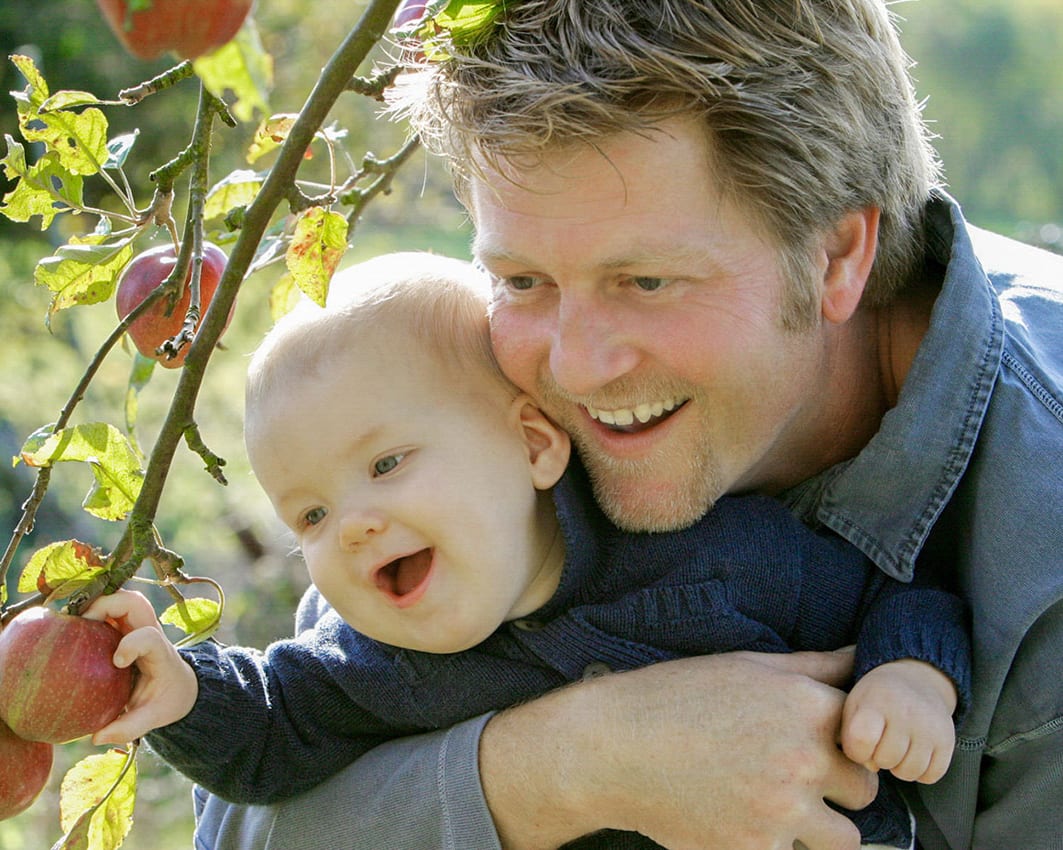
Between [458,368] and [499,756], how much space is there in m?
0.50

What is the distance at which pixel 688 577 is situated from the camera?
1601 millimetres

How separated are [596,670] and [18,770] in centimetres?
70

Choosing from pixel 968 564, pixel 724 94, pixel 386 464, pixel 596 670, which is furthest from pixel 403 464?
pixel 968 564

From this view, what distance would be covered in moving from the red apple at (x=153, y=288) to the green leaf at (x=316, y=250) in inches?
4.5

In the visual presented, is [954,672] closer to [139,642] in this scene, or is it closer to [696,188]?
[696,188]

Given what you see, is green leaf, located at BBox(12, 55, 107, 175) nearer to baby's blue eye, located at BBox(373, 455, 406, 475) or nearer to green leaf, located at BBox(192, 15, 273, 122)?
baby's blue eye, located at BBox(373, 455, 406, 475)

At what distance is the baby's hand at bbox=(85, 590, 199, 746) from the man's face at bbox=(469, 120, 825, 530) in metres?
0.55

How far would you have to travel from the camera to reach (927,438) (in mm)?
1626

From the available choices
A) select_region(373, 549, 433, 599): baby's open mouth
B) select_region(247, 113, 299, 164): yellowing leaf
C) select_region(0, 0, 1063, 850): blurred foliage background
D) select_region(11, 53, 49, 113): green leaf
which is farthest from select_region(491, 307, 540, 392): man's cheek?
select_region(0, 0, 1063, 850): blurred foliage background

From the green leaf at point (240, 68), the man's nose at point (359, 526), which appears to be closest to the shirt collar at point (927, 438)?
the man's nose at point (359, 526)

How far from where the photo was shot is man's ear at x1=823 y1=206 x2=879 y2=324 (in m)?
1.75

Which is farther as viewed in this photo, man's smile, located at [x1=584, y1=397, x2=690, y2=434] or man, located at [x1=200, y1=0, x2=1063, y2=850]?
man's smile, located at [x1=584, y1=397, x2=690, y2=434]

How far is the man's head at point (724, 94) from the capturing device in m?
1.55

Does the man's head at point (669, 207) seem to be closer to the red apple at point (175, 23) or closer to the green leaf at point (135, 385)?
the green leaf at point (135, 385)
